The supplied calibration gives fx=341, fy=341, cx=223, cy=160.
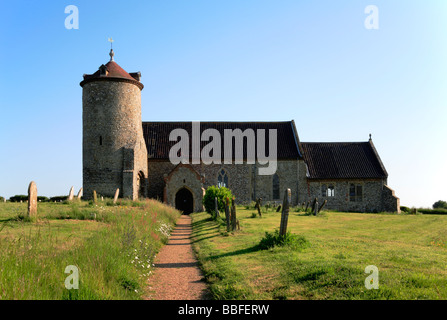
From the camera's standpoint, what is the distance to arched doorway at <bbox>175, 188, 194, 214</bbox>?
33.3m

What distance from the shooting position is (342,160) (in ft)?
123

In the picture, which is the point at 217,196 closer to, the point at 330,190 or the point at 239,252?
the point at 239,252

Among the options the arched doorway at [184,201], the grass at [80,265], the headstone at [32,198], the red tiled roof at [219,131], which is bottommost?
the arched doorway at [184,201]

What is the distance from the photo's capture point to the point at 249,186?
35250mm

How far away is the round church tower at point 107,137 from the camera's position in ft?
95.0

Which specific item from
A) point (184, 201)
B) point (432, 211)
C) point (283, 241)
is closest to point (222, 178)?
point (184, 201)

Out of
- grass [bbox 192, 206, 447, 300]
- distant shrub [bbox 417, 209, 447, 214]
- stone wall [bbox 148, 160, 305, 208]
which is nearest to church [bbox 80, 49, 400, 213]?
stone wall [bbox 148, 160, 305, 208]

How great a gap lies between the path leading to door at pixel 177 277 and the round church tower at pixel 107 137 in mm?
17145

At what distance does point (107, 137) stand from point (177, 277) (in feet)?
74.0

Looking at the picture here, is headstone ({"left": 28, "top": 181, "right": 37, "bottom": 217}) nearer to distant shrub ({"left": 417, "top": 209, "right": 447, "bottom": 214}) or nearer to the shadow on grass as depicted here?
the shadow on grass

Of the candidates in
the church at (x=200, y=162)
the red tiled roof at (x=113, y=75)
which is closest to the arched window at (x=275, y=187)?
the church at (x=200, y=162)

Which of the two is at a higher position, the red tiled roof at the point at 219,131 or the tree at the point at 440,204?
the red tiled roof at the point at 219,131

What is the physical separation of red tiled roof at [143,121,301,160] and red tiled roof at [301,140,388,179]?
216cm

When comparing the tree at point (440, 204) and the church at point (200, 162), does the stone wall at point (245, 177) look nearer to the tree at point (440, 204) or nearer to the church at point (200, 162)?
the church at point (200, 162)
